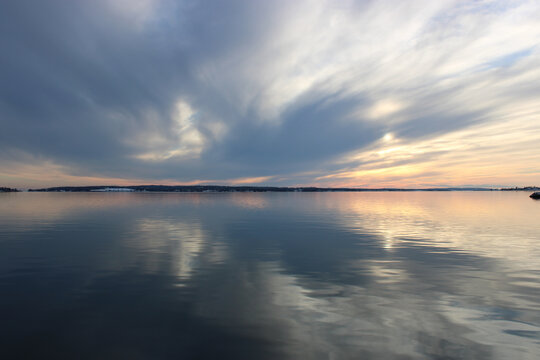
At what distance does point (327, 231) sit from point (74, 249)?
87.3 ft

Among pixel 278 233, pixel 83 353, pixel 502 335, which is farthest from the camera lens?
pixel 278 233

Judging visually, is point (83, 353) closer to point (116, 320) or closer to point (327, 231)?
point (116, 320)

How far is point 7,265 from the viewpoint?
1794cm

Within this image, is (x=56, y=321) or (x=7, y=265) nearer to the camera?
(x=56, y=321)

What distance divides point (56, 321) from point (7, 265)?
1210 cm

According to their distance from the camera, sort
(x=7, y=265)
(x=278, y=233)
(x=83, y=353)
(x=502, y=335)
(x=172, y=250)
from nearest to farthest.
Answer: (x=83, y=353) < (x=502, y=335) < (x=7, y=265) < (x=172, y=250) < (x=278, y=233)

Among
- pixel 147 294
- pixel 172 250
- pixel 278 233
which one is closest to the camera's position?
pixel 147 294

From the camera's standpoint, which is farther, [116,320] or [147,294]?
[147,294]

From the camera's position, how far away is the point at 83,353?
8.51 m

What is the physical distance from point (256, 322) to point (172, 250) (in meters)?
14.5

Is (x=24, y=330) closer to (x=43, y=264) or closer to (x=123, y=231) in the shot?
(x=43, y=264)

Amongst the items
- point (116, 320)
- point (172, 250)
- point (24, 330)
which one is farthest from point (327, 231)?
point (24, 330)

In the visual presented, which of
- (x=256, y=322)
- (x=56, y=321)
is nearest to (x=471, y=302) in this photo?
(x=256, y=322)

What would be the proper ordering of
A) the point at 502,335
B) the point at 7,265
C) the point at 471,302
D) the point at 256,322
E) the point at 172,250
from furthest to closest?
the point at 172,250, the point at 7,265, the point at 471,302, the point at 256,322, the point at 502,335
